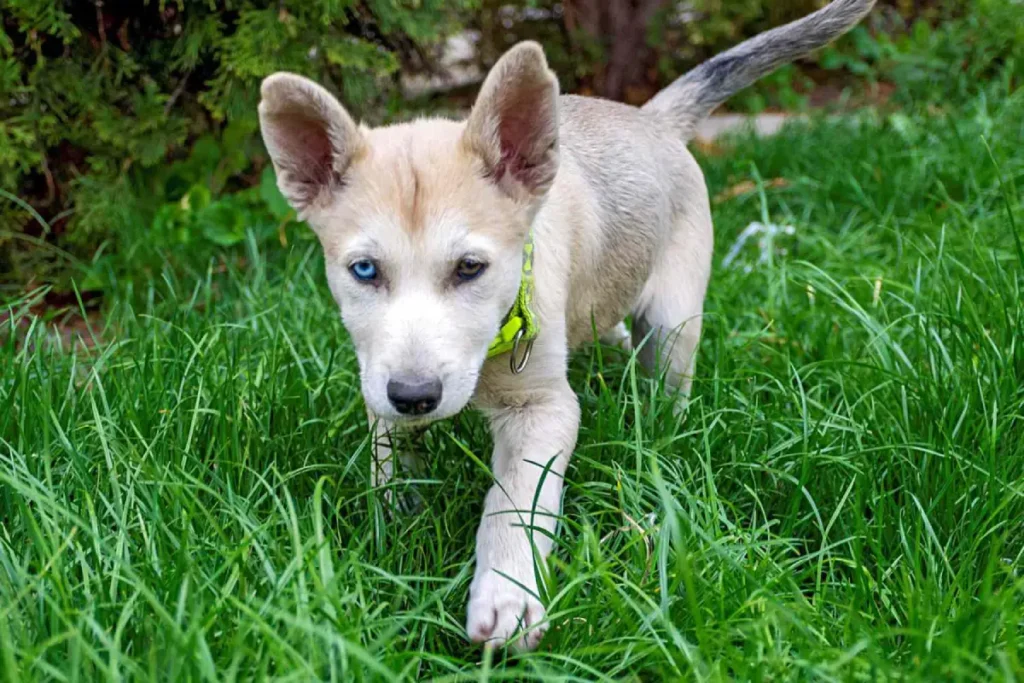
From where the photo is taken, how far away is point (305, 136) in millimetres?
2865

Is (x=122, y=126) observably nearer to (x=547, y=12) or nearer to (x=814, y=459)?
(x=814, y=459)

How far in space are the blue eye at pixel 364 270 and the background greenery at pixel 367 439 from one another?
0.54 meters

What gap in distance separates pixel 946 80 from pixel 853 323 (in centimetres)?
427

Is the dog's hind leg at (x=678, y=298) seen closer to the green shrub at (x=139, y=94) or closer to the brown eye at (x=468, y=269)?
the brown eye at (x=468, y=269)

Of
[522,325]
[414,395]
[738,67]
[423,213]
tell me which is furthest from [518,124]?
[738,67]

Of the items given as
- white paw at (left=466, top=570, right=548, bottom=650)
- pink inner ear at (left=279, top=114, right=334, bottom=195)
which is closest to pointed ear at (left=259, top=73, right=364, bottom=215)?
pink inner ear at (left=279, top=114, right=334, bottom=195)

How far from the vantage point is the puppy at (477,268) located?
101 inches

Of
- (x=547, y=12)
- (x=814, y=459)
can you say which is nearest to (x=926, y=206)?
(x=814, y=459)

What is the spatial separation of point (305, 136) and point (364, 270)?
1.50ft

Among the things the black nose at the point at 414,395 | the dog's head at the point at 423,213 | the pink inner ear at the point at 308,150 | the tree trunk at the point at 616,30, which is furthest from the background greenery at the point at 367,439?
the tree trunk at the point at 616,30

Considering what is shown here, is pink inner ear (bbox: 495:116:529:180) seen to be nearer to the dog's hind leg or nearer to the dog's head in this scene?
the dog's head

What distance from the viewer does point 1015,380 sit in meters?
3.20

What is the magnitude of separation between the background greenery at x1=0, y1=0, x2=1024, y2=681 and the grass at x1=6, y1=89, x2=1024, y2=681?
0.05 feet

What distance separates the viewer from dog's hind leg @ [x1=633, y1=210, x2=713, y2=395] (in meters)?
3.87
